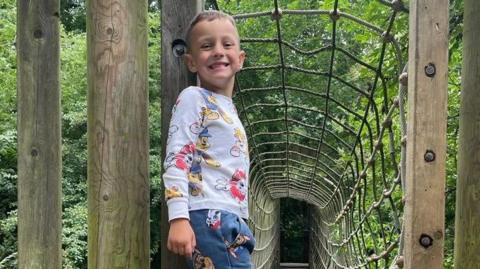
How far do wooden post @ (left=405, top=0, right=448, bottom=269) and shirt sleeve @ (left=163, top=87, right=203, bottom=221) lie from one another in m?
0.40

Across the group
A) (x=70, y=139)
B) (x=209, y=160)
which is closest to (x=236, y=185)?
(x=209, y=160)

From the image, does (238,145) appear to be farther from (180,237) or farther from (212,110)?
(180,237)

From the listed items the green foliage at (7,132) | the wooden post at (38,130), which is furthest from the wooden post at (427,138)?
the green foliage at (7,132)

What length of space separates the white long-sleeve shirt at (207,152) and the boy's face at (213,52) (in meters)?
0.04

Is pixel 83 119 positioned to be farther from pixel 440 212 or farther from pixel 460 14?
pixel 440 212

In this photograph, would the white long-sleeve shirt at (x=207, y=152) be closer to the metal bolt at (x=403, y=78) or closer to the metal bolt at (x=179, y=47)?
the metal bolt at (x=179, y=47)

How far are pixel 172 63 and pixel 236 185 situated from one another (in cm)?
30

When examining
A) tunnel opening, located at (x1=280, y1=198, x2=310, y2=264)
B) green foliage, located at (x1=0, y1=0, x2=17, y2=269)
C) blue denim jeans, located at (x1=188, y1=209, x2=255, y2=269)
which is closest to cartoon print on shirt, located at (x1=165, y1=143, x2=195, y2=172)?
blue denim jeans, located at (x1=188, y1=209, x2=255, y2=269)

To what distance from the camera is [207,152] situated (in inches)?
47.2

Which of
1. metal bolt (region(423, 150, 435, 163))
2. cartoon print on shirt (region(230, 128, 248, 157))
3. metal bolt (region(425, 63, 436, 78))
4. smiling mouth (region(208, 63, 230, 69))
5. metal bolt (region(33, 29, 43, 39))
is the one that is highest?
metal bolt (region(33, 29, 43, 39))

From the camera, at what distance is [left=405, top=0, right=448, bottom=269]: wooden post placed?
1086 millimetres

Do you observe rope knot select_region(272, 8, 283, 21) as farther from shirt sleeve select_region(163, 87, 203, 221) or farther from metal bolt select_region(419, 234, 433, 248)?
metal bolt select_region(419, 234, 433, 248)

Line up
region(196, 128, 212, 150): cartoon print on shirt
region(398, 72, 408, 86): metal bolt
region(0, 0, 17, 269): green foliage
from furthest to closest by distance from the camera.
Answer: region(0, 0, 17, 269): green foliage < region(398, 72, 408, 86): metal bolt < region(196, 128, 212, 150): cartoon print on shirt

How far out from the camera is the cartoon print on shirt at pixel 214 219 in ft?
3.83
